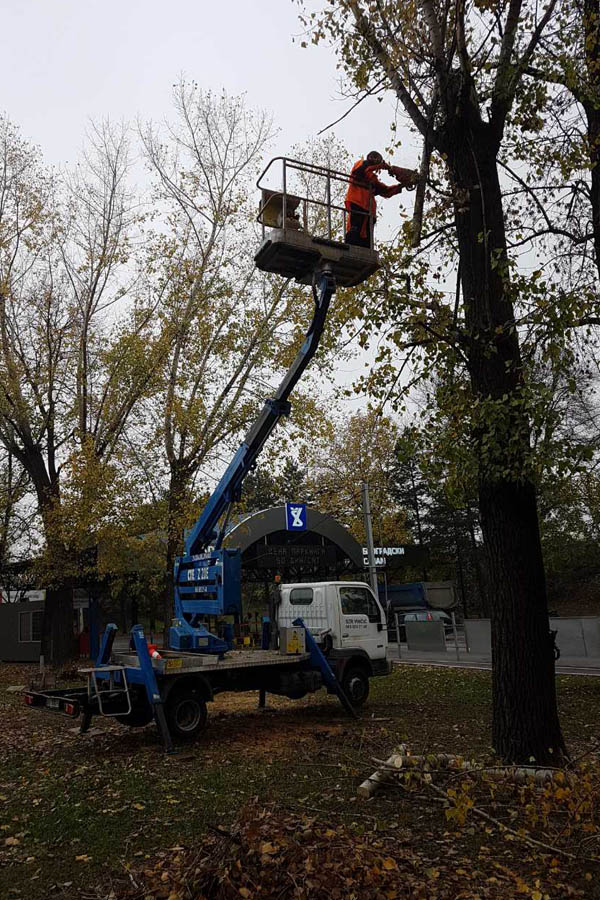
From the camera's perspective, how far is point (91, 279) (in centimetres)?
2238

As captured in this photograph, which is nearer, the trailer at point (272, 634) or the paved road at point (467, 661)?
the trailer at point (272, 634)

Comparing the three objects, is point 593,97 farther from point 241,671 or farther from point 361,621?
point 361,621

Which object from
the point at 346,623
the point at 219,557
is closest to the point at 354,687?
the point at 346,623

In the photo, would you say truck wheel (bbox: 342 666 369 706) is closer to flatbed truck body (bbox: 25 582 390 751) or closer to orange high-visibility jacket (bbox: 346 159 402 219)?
flatbed truck body (bbox: 25 582 390 751)

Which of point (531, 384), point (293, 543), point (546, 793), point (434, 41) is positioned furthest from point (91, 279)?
point (546, 793)

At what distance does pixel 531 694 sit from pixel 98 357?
686 inches

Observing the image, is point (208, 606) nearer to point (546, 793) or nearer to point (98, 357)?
point (546, 793)

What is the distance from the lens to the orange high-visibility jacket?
32.3 feet

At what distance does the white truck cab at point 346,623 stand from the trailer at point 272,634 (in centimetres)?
2

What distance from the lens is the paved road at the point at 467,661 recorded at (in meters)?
16.9

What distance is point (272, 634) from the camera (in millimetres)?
13383

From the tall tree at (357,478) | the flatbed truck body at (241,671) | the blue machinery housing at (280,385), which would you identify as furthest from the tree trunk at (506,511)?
the tall tree at (357,478)

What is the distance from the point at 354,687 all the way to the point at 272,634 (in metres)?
1.83

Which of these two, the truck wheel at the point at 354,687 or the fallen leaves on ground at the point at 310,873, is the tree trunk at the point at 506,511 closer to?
the fallen leaves on ground at the point at 310,873
